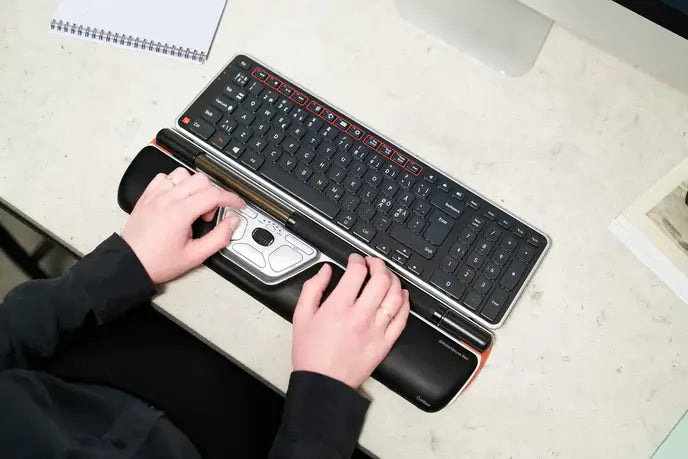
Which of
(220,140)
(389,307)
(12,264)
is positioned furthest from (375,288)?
(12,264)

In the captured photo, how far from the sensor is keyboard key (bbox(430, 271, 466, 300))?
61 centimetres

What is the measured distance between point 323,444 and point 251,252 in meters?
0.20

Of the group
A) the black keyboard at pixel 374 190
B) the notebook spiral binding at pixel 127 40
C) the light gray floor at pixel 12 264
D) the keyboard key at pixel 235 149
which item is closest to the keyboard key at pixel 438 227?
the black keyboard at pixel 374 190

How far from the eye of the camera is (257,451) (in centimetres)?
74

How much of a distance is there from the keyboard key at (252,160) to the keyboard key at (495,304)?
0.28m

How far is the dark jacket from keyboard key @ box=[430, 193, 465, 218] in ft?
0.69

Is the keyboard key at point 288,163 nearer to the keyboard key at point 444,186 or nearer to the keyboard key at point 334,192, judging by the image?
the keyboard key at point 334,192

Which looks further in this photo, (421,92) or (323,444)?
(421,92)

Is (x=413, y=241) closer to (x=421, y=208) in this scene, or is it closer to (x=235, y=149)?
(x=421, y=208)

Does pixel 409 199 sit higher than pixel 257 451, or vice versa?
pixel 409 199

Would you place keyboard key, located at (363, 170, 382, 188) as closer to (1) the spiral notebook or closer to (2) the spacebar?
(2) the spacebar

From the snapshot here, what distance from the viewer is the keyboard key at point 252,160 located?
0.65 m

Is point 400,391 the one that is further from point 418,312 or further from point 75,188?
point 75,188

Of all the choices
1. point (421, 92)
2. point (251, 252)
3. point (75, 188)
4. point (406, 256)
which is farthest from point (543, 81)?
point (75, 188)
